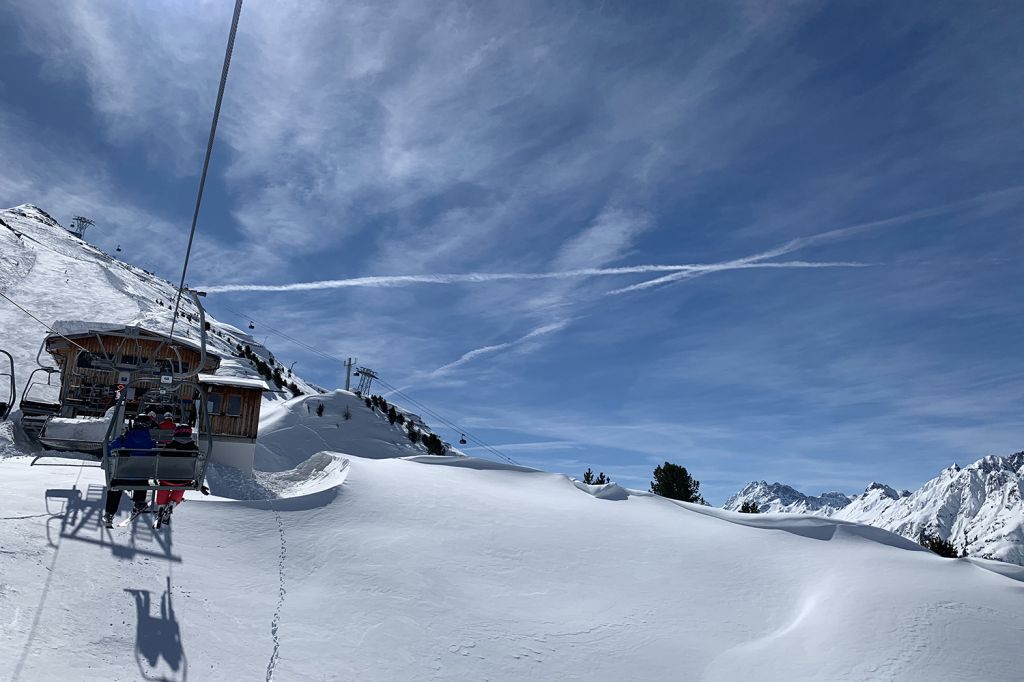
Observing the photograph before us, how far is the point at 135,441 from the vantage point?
11.2 metres

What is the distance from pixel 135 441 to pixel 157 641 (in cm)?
343

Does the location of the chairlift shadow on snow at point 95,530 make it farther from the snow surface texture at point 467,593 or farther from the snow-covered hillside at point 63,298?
the snow-covered hillside at point 63,298

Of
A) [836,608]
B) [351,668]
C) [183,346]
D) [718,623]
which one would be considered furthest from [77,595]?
[183,346]

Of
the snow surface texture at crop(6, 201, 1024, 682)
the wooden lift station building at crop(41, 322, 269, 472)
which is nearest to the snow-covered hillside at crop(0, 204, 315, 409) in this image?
the wooden lift station building at crop(41, 322, 269, 472)

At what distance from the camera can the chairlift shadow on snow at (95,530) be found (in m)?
Answer: 12.0

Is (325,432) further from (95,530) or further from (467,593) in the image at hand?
(467,593)

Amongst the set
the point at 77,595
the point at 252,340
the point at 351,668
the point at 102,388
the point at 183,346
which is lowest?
the point at 351,668

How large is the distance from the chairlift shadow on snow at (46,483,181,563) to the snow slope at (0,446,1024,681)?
0.20 feet

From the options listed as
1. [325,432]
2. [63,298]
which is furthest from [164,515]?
→ [63,298]

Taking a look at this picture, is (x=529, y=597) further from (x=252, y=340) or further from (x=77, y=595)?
(x=252, y=340)

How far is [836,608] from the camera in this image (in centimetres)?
1327

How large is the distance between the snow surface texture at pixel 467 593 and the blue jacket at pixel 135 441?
6.41 feet

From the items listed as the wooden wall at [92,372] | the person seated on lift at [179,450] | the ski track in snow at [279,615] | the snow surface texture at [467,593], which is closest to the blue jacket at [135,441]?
the person seated on lift at [179,450]

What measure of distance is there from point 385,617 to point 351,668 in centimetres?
168
